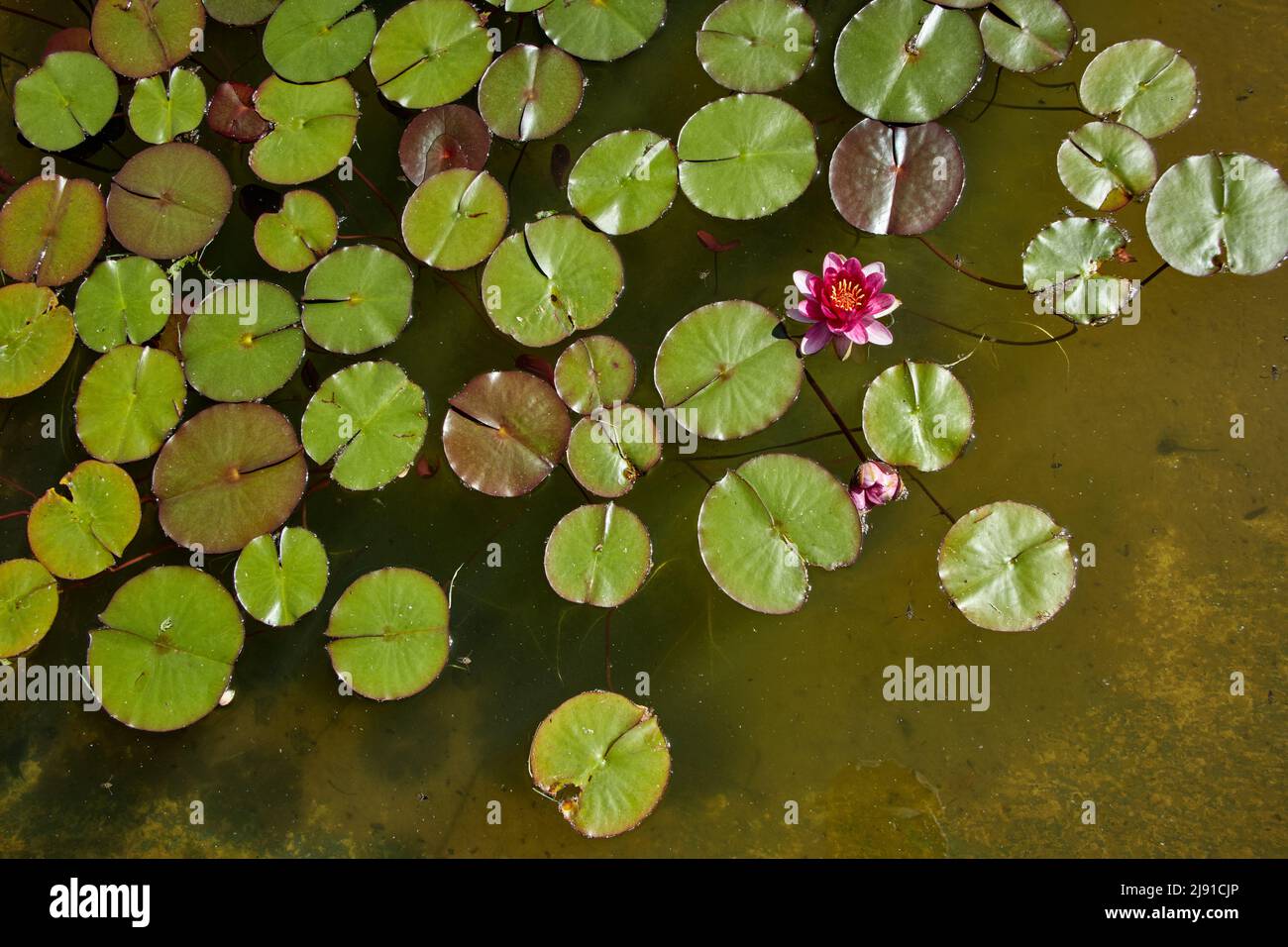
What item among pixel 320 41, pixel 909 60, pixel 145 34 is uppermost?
pixel 145 34

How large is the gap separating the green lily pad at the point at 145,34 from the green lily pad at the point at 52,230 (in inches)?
22.4

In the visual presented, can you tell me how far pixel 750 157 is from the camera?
3246mm

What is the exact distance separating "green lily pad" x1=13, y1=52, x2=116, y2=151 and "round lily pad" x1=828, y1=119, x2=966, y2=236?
3.18m

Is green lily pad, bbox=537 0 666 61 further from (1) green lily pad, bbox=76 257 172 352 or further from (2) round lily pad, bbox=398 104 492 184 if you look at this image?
(1) green lily pad, bbox=76 257 172 352

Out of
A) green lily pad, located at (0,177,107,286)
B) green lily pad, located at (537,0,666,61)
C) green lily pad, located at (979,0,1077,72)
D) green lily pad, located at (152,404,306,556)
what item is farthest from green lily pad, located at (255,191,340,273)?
green lily pad, located at (979,0,1077,72)

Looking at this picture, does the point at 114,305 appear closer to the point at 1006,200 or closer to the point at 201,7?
the point at 201,7

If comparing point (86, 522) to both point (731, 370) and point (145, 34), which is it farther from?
point (731, 370)

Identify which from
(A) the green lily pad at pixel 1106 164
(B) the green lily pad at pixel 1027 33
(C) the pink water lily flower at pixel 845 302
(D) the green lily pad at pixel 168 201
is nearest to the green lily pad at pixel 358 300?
(D) the green lily pad at pixel 168 201

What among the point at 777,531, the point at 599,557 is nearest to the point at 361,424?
the point at 599,557

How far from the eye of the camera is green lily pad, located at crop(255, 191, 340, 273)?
Result: 337 cm

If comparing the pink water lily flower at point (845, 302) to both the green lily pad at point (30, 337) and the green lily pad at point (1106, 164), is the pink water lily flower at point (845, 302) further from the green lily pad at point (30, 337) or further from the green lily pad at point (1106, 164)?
the green lily pad at point (30, 337)

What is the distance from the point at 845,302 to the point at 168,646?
3006mm

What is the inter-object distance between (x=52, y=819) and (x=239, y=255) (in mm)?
2544

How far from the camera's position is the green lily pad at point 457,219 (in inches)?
130
